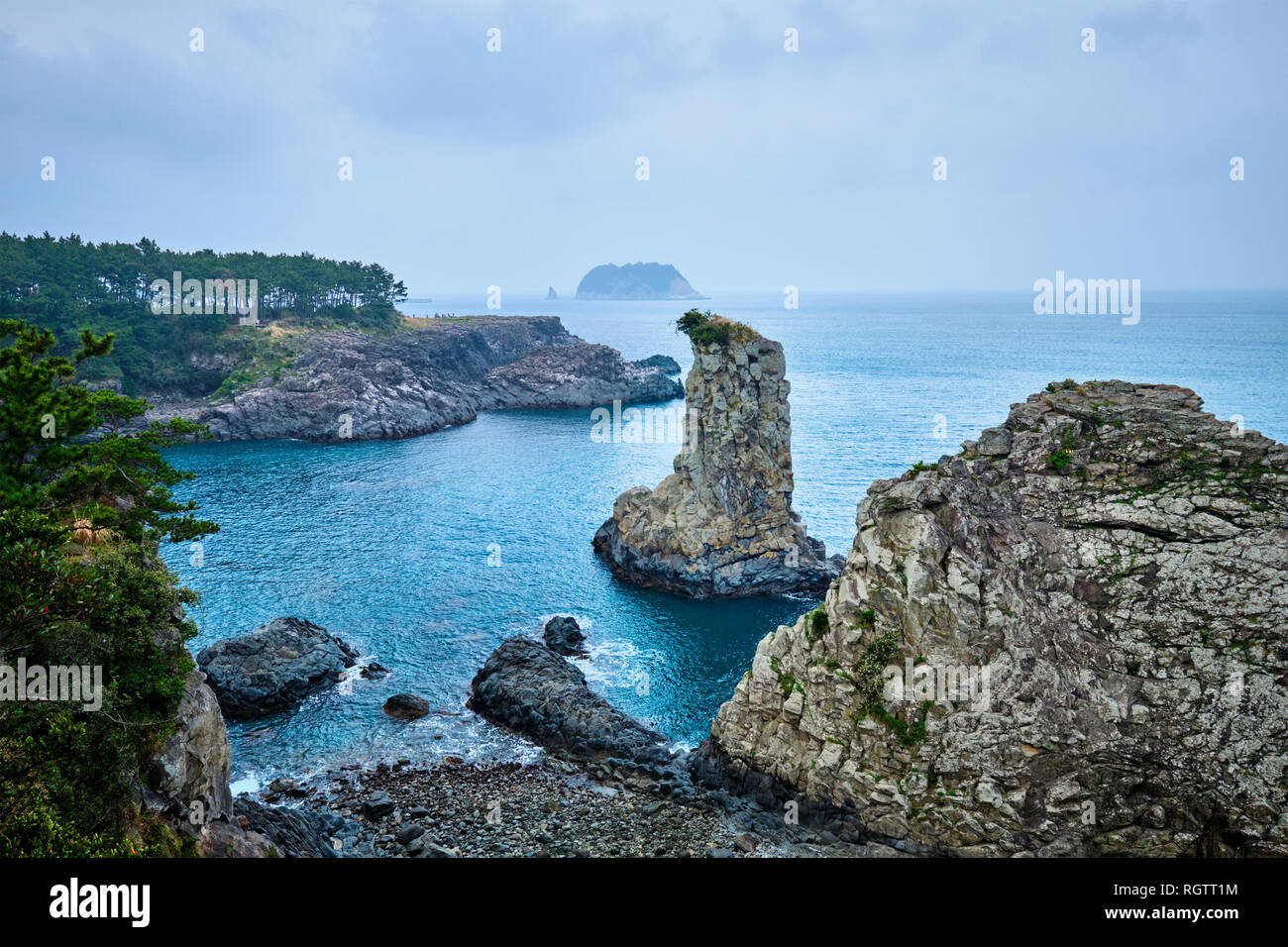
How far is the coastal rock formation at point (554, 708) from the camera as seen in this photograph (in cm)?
4299

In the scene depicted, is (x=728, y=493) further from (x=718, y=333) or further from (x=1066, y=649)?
(x=1066, y=649)

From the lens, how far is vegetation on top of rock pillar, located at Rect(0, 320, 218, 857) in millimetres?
21031

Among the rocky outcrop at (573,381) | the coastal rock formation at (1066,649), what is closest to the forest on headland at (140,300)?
the rocky outcrop at (573,381)

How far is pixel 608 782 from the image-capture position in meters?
40.2

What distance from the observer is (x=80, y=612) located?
2462 cm

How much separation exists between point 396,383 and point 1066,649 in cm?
11664

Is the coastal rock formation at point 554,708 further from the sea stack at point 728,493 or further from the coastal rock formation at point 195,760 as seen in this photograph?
the sea stack at point 728,493

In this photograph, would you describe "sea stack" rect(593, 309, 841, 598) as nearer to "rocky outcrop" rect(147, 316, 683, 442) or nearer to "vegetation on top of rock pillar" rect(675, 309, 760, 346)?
"vegetation on top of rock pillar" rect(675, 309, 760, 346)

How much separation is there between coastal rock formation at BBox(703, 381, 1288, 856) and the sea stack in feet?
91.3

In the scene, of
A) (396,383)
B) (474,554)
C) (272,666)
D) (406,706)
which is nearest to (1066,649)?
(406,706)

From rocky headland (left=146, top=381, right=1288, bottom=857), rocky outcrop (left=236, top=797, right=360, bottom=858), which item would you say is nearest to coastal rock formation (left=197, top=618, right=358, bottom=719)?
rocky headland (left=146, top=381, right=1288, bottom=857)

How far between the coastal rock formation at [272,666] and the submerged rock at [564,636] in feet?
42.3

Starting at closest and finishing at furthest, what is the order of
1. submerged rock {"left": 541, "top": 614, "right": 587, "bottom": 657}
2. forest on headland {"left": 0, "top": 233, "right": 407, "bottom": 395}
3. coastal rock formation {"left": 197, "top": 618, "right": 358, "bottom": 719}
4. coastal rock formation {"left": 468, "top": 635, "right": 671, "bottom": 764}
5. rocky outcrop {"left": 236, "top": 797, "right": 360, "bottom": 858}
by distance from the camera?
rocky outcrop {"left": 236, "top": 797, "right": 360, "bottom": 858} < coastal rock formation {"left": 468, "top": 635, "right": 671, "bottom": 764} < coastal rock formation {"left": 197, "top": 618, "right": 358, "bottom": 719} < submerged rock {"left": 541, "top": 614, "right": 587, "bottom": 657} < forest on headland {"left": 0, "top": 233, "right": 407, "bottom": 395}
